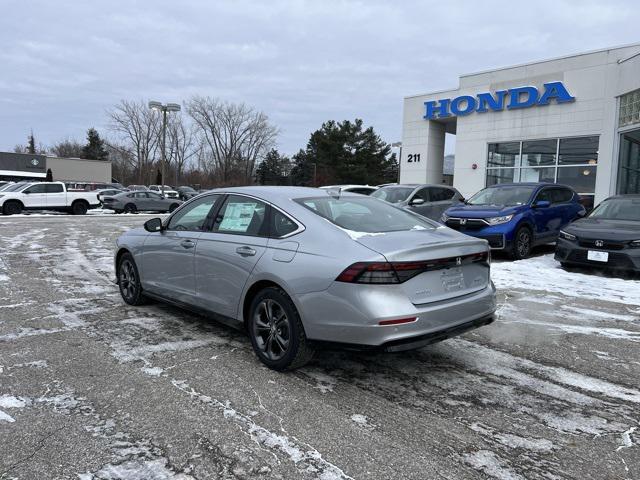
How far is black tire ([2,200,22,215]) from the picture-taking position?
24953mm

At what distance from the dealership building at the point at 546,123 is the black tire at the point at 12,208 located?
796 inches

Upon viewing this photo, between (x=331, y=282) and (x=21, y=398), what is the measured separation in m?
2.35

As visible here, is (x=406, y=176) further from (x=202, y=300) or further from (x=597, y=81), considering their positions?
(x=202, y=300)

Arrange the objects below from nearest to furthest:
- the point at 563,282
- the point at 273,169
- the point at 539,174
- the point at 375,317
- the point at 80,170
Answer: the point at 375,317, the point at 563,282, the point at 539,174, the point at 80,170, the point at 273,169

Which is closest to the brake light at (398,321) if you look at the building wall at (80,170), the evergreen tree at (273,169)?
the building wall at (80,170)

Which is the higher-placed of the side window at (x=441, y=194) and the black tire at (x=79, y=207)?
the side window at (x=441, y=194)

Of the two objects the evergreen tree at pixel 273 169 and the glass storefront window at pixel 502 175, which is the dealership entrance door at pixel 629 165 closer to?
the glass storefront window at pixel 502 175

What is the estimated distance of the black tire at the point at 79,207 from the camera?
27.1 m

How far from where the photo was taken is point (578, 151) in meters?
19.8

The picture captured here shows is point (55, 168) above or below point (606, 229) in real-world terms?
above

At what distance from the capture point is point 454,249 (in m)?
3.95

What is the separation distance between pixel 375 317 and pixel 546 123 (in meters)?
19.9

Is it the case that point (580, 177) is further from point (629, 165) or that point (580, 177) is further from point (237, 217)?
point (237, 217)

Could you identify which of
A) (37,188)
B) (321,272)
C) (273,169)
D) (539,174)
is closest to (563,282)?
(321,272)
